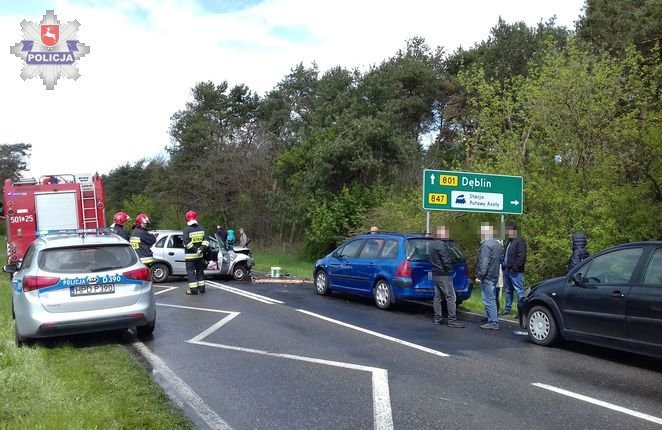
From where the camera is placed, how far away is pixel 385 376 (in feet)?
21.6

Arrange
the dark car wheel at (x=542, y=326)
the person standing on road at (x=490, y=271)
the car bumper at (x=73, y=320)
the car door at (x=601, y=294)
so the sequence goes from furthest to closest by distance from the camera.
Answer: the person standing on road at (x=490, y=271) → the dark car wheel at (x=542, y=326) → the car bumper at (x=73, y=320) → the car door at (x=601, y=294)

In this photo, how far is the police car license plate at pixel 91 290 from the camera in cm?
774

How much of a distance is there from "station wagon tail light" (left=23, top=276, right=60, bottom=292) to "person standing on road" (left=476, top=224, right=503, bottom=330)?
6498 millimetres

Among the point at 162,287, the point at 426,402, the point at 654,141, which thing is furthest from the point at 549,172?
the point at 426,402

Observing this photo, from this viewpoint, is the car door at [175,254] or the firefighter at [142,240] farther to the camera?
the car door at [175,254]

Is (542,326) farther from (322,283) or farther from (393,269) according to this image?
(322,283)

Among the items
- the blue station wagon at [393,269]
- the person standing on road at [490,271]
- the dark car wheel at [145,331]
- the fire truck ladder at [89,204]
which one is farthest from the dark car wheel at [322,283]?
the fire truck ladder at [89,204]

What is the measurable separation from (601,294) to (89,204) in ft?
45.8

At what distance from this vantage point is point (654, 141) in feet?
46.4

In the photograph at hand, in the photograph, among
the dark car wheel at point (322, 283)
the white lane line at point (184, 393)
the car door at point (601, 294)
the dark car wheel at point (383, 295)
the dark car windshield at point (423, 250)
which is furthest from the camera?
the dark car wheel at point (322, 283)

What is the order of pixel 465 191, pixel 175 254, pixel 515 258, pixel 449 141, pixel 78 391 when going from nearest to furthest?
1. pixel 78 391
2. pixel 515 258
3. pixel 465 191
4. pixel 175 254
5. pixel 449 141

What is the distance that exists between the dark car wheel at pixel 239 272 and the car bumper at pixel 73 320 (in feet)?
34.5

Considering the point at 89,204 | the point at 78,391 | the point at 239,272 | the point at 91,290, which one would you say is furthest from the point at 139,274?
the point at 239,272

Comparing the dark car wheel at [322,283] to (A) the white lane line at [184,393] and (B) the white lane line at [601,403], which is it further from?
(B) the white lane line at [601,403]
